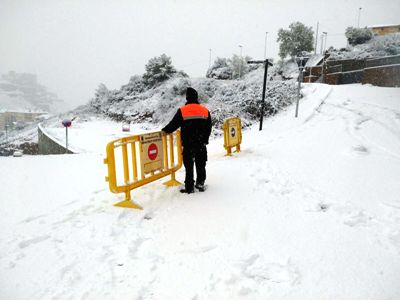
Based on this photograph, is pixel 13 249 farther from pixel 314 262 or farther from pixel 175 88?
pixel 175 88

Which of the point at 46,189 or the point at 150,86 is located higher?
the point at 150,86

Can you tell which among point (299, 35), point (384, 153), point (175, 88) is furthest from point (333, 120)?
point (299, 35)

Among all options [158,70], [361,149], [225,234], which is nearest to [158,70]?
[158,70]

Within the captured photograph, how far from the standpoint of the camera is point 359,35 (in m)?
34.1

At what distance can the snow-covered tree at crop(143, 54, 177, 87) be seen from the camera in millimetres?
30328

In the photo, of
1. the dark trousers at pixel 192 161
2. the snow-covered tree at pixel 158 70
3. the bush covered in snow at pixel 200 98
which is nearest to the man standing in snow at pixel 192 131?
the dark trousers at pixel 192 161

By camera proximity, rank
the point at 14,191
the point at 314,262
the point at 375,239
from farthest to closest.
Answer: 1. the point at 14,191
2. the point at 375,239
3. the point at 314,262

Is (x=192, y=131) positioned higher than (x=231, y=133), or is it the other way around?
(x=192, y=131)

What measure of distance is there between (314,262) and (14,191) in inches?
261

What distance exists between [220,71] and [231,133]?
2577 centimetres

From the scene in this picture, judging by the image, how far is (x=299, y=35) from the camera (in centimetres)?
4181

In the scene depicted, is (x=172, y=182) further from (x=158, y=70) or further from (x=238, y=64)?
(x=238, y=64)

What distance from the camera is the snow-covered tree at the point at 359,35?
34031mm

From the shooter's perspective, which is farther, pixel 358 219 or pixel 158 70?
pixel 158 70
